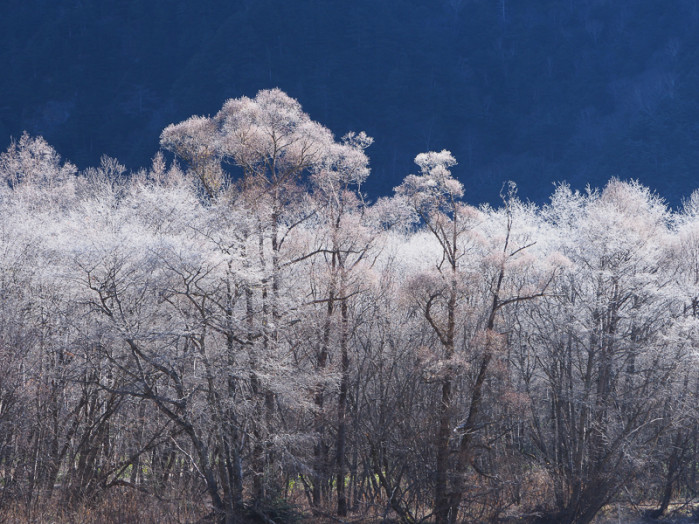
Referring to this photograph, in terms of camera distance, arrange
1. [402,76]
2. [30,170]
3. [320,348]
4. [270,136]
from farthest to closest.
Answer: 1. [402,76]
2. [30,170]
3. [320,348]
4. [270,136]

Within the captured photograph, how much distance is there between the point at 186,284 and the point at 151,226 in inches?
202

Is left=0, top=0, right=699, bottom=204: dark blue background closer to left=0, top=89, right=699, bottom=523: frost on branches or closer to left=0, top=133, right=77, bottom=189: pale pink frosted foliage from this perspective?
left=0, top=133, right=77, bottom=189: pale pink frosted foliage

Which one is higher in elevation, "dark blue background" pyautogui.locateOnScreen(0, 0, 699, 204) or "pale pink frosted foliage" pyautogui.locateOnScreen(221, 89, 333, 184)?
"dark blue background" pyautogui.locateOnScreen(0, 0, 699, 204)

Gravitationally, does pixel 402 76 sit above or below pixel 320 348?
above

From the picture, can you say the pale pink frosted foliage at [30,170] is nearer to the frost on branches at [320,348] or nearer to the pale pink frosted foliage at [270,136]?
the frost on branches at [320,348]

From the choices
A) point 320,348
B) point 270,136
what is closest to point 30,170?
point 270,136

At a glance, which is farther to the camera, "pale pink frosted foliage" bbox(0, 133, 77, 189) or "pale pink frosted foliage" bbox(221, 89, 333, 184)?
"pale pink frosted foliage" bbox(0, 133, 77, 189)

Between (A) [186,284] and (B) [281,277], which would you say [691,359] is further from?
(A) [186,284]

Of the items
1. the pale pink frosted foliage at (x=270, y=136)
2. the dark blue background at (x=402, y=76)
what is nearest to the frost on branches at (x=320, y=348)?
the pale pink frosted foliage at (x=270, y=136)

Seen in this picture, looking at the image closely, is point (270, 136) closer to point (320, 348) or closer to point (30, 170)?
point (320, 348)

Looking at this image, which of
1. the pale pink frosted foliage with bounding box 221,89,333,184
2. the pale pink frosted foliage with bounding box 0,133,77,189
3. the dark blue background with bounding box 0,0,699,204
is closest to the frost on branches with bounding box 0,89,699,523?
the pale pink frosted foliage with bounding box 221,89,333,184

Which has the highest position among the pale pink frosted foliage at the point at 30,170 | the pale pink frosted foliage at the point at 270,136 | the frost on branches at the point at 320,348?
the pale pink frosted foliage at the point at 30,170

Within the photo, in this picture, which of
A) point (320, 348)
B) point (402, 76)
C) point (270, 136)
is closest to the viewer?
point (270, 136)

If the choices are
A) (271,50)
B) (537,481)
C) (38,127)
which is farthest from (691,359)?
(271,50)
